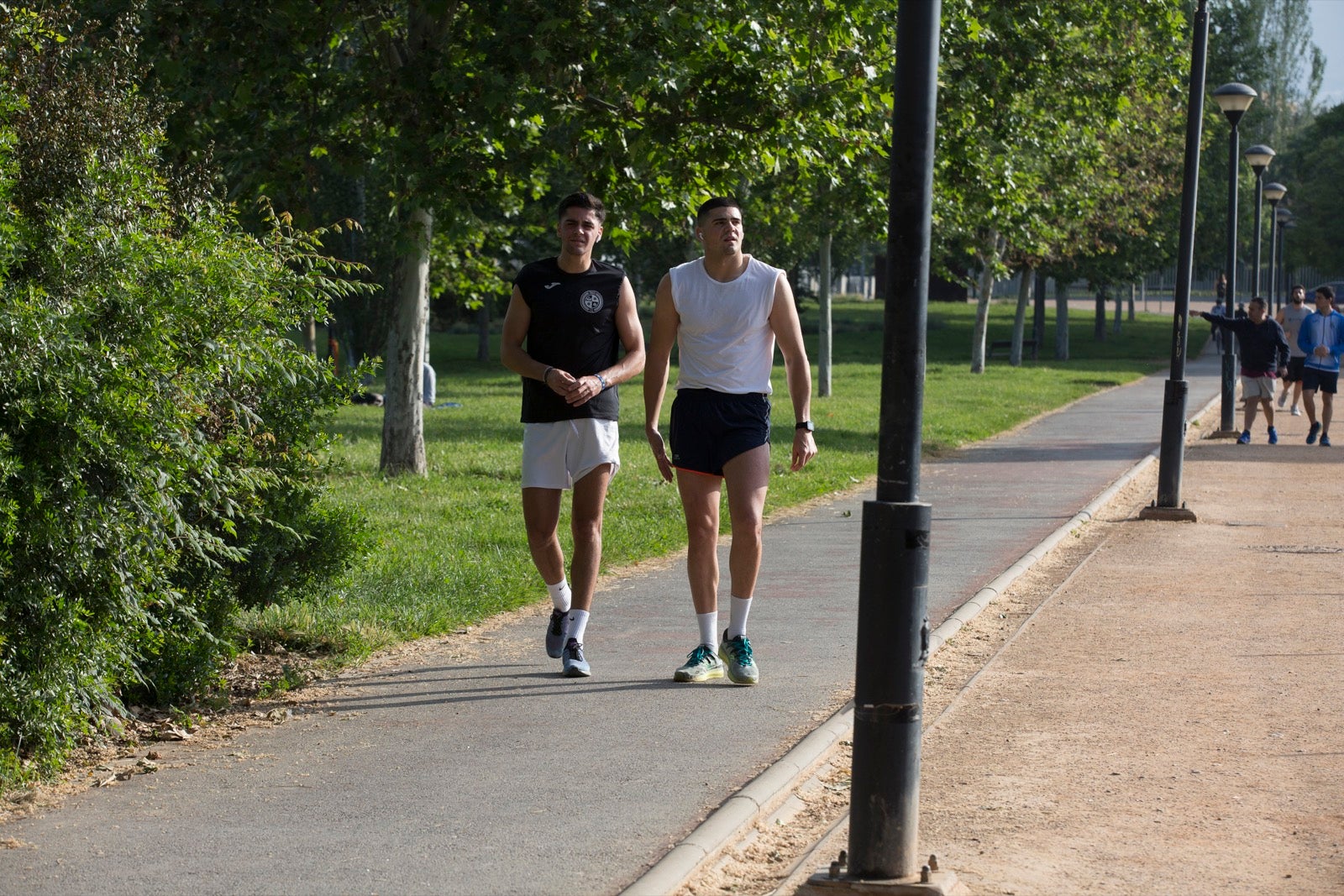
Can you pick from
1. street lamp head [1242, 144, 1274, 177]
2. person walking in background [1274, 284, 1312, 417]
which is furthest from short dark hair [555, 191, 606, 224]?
street lamp head [1242, 144, 1274, 177]

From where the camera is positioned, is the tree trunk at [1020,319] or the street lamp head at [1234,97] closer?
the street lamp head at [1234,97]

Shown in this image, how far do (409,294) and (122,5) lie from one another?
4.76m

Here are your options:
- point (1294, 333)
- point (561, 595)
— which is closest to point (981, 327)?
point (1294, 333)

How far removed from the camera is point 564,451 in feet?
22.4

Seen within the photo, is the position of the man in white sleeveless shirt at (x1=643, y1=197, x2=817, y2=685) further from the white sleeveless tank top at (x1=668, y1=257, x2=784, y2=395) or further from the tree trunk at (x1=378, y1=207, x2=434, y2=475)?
the tree trunk at (x1=378, y1=207, x2=434, y2=475)

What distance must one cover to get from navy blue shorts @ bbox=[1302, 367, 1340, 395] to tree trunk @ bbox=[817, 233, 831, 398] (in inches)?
453

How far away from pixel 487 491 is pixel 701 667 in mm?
7623

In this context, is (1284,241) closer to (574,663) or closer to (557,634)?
(557,634)

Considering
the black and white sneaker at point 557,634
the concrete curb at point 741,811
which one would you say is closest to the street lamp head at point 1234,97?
the concrete curb at point 741,811

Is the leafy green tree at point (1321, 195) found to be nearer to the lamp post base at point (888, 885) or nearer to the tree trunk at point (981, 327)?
the tree trunk at point (981, 327)

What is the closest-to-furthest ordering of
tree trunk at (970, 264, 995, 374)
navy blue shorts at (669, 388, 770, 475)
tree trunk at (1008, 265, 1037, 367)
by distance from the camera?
1. navy blue shorts at (669, 388, 770, 475)
2. tree trunk at (970, 264, 995, 374)
3. tree trunk at (1008, 265, 1037, 367)

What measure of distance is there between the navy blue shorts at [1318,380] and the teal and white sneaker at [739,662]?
49.5 feet

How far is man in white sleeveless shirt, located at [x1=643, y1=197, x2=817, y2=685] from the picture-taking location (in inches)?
258

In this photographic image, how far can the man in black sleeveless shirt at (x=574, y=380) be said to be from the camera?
22.1 feet
